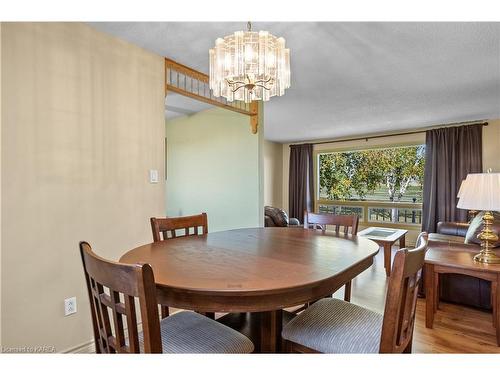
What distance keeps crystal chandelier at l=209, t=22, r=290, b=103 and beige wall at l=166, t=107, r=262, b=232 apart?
184 centimetres

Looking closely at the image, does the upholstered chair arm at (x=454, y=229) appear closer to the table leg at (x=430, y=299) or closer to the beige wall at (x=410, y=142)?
the beige wall at (x=410, y=142)

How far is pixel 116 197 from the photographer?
81.3 inches

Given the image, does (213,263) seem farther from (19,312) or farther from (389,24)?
(389,24)

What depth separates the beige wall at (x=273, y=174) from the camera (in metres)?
6.89

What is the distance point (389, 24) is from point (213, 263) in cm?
186

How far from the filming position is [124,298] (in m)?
0.81

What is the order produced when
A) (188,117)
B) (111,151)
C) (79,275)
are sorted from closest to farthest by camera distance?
(79,275)
(111,151)
(188,117)

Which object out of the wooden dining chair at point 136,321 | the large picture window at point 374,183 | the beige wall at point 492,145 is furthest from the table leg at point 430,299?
the large picture window at point 374,183

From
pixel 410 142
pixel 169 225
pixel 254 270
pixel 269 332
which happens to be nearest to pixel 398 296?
pixel 254 270

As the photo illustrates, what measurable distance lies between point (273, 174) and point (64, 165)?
5628 mm

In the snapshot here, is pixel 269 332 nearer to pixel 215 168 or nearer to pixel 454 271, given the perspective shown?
pixel 454 271

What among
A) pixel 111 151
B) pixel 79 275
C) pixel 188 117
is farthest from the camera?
pixel 188 117
